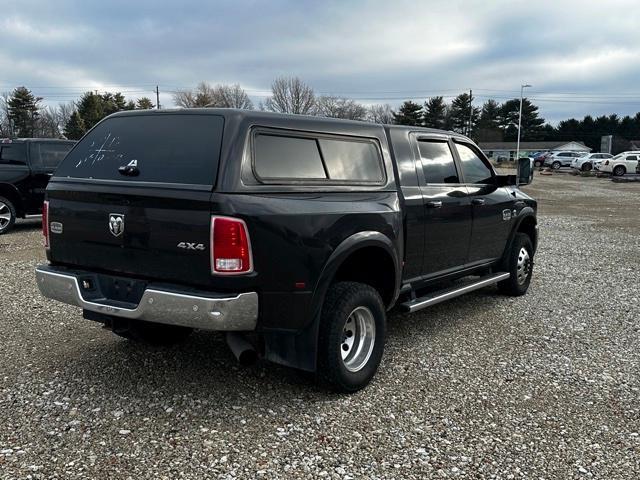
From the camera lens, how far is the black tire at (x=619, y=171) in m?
39.0

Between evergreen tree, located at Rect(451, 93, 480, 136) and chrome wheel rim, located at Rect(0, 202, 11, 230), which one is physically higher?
evergreen tree, located at Rect(451, 93, 480, 136)

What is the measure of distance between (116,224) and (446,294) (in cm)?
294

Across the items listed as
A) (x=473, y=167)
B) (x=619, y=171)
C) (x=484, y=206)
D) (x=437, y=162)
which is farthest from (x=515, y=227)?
(x=619, y=171)

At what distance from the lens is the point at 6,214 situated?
10.8m

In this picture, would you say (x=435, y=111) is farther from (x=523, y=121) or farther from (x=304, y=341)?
(x=304, y=341)

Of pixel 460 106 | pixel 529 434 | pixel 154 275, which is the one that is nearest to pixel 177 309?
pixel 154 275

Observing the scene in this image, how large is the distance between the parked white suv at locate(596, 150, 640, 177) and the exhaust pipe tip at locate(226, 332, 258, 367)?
4143cm

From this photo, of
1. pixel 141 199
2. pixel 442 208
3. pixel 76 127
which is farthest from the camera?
pixel 76 127

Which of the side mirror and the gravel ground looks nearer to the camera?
the gravel ground

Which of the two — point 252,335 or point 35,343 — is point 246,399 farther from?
point 35,343

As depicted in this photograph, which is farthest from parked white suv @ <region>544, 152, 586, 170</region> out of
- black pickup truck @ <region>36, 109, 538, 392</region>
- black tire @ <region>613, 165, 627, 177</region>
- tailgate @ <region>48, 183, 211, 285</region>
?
tailgate @ <region>48, 183, 211, 285</region>

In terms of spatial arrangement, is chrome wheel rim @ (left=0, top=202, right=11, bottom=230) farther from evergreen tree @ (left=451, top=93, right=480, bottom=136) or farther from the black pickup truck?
evergreen tree @ (left=451, top=93, right=480, bottom=136)

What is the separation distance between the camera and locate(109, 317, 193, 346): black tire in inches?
152

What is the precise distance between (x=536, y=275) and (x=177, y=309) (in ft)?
20.3
